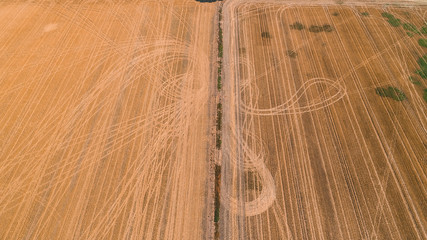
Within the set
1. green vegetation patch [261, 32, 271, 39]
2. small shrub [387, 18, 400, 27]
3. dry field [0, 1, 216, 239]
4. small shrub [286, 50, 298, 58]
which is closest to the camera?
dry field [0, 1, 216, 239]

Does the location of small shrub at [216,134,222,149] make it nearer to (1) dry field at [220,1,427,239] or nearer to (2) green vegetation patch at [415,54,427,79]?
(1) dry field at [220,1,427,239]

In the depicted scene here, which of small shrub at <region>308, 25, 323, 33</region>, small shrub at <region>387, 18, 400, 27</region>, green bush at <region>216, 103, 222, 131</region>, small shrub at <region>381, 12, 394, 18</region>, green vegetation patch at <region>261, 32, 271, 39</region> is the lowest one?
green bush at <region>216, 103, 222, 131</region>

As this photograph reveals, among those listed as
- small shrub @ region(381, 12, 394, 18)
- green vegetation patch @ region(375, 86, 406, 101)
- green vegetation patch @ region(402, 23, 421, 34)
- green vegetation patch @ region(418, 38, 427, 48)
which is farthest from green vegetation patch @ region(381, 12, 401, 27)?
green vegetation patch @ region(375, 86, 406, 101)

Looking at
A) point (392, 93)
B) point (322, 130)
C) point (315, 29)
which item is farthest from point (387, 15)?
point (322, 130)

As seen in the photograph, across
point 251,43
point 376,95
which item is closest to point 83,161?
point 251,43

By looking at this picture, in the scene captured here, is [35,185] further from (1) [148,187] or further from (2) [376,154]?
(2) [376,154]

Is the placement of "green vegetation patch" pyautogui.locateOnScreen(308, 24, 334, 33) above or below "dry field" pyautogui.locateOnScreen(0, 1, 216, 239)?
above

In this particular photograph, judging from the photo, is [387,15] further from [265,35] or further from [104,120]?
[104,120]
